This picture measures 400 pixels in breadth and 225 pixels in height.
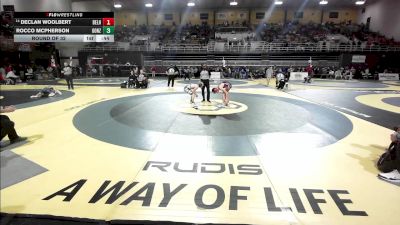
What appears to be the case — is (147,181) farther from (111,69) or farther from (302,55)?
(302,55)

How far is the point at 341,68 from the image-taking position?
98.6 ft

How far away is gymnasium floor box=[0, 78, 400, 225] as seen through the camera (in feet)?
11.2

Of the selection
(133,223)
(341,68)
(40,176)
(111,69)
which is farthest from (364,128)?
(111,69)

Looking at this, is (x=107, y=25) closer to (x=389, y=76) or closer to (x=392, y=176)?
(x=392, y=176)

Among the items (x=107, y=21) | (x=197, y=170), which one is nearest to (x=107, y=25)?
(x=107, y=21)

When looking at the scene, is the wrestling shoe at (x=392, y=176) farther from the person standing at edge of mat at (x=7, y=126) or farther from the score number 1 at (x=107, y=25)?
the score number 1 at (x=107, y=25)

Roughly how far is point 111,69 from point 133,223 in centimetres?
2956

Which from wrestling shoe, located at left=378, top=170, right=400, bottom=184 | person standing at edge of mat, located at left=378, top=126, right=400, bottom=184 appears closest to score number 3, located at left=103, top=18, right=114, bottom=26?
person standing at edge of mat, located at left=378, top=126, right=400, bottom=184

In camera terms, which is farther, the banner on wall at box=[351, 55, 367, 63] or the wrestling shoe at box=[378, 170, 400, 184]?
the banner on wall at box=[351, 55, 367, 63]
